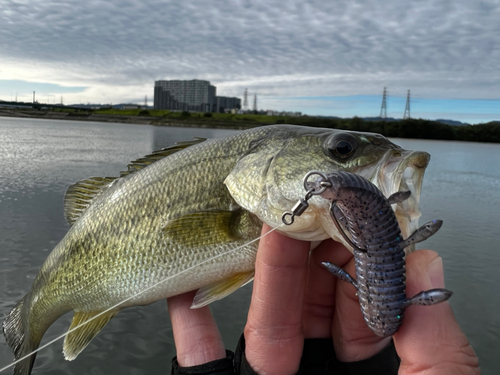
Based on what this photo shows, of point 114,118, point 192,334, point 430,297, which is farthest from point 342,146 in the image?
point 114,118

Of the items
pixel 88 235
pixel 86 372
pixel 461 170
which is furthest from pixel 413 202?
pixel 461 170

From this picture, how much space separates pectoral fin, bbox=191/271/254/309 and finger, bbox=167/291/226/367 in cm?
23

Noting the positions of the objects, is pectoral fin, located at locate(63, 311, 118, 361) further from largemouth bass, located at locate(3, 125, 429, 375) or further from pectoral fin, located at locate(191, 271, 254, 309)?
pectoral fin, located at locate(191, 271, 254, 309)

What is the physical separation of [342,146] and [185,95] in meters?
130

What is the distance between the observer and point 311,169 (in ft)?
6.64

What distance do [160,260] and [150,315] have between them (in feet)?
11.9

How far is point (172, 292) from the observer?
2.60 meters

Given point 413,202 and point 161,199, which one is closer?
point 413,202

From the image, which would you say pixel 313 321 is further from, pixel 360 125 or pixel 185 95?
pixel 185 95

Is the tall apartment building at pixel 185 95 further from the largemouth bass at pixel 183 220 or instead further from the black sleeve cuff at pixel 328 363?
the black sleeve cuff at pixel 328 363

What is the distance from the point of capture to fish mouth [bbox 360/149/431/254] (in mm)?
1726

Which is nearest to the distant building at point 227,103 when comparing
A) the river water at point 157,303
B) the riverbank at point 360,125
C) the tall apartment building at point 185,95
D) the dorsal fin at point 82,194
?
the tall apartment building at point 185,95

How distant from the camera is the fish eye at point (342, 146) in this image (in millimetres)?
1925

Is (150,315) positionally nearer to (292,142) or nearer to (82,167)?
(292,142)
